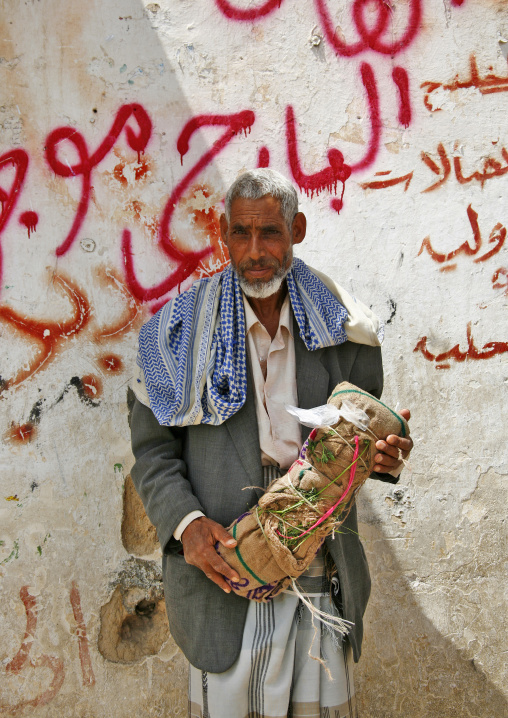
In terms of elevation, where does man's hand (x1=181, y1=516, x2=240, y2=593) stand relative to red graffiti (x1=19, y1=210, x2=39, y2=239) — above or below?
below

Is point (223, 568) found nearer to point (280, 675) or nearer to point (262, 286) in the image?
point (280, 675)

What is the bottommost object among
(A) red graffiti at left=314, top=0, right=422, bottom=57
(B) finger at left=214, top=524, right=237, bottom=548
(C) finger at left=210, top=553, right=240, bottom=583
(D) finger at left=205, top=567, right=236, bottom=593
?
(D) finger at left=205, top=567, right=236, bottom=593


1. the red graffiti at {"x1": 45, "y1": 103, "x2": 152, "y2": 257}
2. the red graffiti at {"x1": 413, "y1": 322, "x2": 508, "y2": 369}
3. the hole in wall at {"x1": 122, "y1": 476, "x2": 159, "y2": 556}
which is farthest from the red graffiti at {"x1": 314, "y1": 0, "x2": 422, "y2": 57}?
the hole in wall at {"x1": 122, "y1": 476, "x2": 159, "y2": 556}

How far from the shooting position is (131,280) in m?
2.69

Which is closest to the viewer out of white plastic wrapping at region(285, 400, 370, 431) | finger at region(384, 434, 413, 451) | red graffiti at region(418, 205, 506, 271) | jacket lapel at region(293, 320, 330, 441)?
white plastic wrapping at region(285, 400, 370, 431)

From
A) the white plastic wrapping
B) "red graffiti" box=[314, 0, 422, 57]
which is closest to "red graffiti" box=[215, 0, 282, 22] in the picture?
"red graffiti" box=[314, 0, 422, 57]

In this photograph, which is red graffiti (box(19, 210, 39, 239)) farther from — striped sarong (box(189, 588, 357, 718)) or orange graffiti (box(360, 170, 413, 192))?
striped sarong (box(189, 588, 357, 718))

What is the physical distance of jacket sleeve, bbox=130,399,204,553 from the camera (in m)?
1.84

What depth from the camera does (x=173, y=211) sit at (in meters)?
2.71

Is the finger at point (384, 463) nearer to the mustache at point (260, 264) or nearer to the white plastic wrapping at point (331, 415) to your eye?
the white plastic wrapping at point (331, 415)

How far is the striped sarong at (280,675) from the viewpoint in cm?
182

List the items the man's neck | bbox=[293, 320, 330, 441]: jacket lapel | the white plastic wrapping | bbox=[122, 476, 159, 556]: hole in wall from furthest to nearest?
bbox=[122, 476, 159, 556]: hole in wall < the man's neck < bbox=[293, 320, 330, 441]: jacket lapel < the white plastic wrapping

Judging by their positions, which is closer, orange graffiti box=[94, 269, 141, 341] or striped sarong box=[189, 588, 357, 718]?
striped sarong box=[189, 588, 357, 718]

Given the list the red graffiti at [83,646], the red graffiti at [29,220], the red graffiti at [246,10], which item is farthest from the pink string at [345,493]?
the red graffiti at [246,10]
